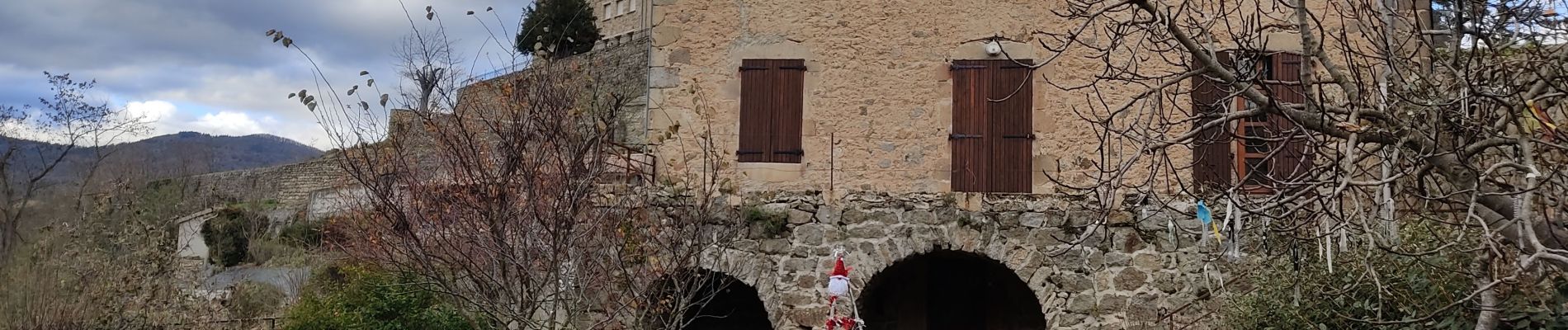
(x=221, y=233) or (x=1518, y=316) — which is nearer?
(x=1518, y=316)

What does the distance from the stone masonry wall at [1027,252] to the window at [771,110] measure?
2.37 feet

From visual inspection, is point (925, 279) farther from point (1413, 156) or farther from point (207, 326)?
point (207, 326)

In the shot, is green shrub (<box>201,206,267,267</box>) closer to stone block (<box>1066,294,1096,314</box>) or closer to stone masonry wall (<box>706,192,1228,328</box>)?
stone masonry wall (<box>706,192,1228,328</box>)

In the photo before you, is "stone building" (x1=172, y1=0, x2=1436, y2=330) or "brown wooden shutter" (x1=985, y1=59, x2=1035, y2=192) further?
"brown wooden shutter" (x1=985, y1=59, x2=1035, y2=192)

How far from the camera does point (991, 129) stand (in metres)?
8.37

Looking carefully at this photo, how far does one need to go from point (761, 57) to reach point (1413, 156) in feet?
17.0

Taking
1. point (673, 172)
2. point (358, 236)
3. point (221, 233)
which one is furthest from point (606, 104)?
point (221, 233)

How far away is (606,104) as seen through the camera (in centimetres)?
736

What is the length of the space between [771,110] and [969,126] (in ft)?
5.05

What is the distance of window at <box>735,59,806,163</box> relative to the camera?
28.1ft

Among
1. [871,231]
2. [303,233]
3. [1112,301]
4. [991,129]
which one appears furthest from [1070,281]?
[303,233]

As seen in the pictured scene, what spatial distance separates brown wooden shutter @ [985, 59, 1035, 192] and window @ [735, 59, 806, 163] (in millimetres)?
1466

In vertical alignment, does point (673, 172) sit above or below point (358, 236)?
above

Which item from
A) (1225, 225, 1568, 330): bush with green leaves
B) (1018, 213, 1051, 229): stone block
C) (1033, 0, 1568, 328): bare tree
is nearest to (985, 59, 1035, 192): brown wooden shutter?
(1018, 213, 1051, 229): stone block
